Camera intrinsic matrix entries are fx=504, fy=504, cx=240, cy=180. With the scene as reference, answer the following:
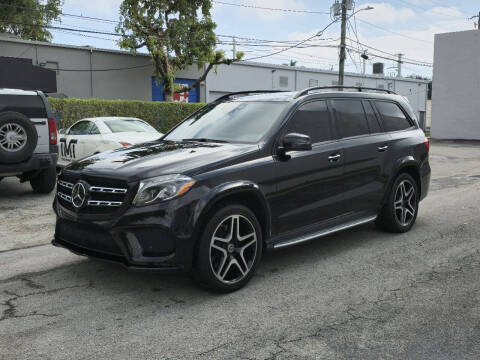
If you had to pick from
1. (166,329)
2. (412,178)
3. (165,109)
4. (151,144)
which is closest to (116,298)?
(166,329)

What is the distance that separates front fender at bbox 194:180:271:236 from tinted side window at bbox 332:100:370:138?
150 centimetres

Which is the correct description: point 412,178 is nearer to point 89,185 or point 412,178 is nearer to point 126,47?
point 89,185

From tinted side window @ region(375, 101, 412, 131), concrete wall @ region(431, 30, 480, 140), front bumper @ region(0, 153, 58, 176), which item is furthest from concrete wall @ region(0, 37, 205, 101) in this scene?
tinted side window @ region(375, 101, 412, 131)

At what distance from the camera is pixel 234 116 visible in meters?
5.23

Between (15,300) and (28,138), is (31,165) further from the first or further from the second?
(15,300)

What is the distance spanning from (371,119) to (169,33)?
23.6 metres

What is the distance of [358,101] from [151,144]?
2.44 meters

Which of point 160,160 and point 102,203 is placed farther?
point 160,160

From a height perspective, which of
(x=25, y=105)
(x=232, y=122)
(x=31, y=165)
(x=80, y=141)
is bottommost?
(x=31, y=165)

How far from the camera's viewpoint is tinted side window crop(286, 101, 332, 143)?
16.3 feet

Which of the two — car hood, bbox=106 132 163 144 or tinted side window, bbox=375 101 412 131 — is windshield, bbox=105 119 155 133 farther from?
tinted side window, bbox=375 101 412 131

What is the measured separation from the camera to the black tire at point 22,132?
776cm

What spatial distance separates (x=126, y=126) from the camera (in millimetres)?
11484

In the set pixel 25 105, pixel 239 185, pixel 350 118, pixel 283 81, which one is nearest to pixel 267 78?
pixel 283 81
